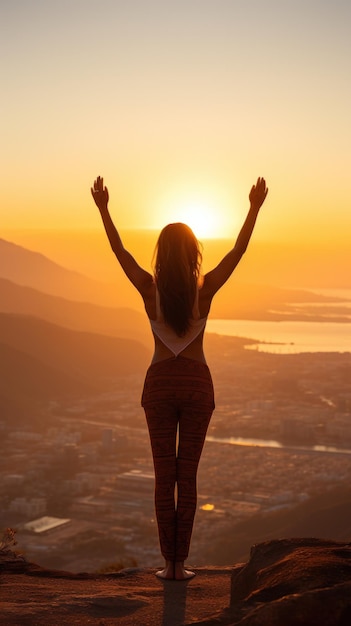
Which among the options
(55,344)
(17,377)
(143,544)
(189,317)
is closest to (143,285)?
(189,317)

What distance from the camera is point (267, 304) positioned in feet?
385

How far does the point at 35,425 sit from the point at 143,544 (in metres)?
23.4

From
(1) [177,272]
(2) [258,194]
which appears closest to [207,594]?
(1) [177,272]

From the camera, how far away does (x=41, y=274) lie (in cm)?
10950

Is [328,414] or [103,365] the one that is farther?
[103,365]

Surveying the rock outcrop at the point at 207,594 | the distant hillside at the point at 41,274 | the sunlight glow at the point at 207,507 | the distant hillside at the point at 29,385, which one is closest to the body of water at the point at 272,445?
the sunlight glow at the point at 207,507

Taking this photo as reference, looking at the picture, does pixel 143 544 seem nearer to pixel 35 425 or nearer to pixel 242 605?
pixel 242 605

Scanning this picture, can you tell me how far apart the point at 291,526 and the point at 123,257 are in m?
16.2

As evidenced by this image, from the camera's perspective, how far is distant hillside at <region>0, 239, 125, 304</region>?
103625 mm

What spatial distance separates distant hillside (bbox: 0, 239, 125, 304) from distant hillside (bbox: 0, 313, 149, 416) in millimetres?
31279

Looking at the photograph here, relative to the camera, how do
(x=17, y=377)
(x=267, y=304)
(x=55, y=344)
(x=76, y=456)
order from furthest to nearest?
1. (x=267, y=304)
2. (x=55, y=344)
3. (x=17, y=377)
4. (x=76, y=456)

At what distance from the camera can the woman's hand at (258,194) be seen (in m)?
5.30

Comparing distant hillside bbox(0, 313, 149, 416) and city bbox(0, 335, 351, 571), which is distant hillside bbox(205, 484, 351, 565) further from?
distant hillside bbox(0, 313, 149, 416)

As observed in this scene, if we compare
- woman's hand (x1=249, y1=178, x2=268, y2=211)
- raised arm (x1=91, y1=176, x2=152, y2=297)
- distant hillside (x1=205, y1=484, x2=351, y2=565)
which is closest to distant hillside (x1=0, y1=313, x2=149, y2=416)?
distant hillside (x1=205, y1=484, x2=351, y2=565)
